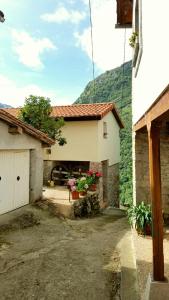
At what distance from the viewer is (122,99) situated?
111ft

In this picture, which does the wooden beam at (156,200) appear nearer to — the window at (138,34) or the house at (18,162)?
the window at (138,34)

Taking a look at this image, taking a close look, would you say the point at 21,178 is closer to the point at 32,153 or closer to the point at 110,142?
the point at 32,153

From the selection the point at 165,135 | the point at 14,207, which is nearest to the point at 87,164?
the point at 14,207

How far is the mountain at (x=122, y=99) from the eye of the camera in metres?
24.6

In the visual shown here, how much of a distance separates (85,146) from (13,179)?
286 inches

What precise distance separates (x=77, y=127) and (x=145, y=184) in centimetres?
932

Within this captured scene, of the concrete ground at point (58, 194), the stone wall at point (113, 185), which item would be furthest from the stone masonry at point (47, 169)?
the stone wall at point (113, 185)

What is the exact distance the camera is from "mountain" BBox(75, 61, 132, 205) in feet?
80.6

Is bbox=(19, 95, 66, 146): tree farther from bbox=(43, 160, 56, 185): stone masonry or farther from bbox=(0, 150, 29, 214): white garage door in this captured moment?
bbox=(0, 150, 29, 214): white garage door

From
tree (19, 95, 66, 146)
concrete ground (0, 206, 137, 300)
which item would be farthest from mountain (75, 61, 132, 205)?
concrete ground (0, 206, 137, 300)

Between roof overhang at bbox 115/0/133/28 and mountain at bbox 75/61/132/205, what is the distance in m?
11.8

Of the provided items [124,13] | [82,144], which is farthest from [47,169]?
[124,13]

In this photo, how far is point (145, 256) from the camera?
6297 mm

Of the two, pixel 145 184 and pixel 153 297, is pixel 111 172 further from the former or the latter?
pixel 153 297
